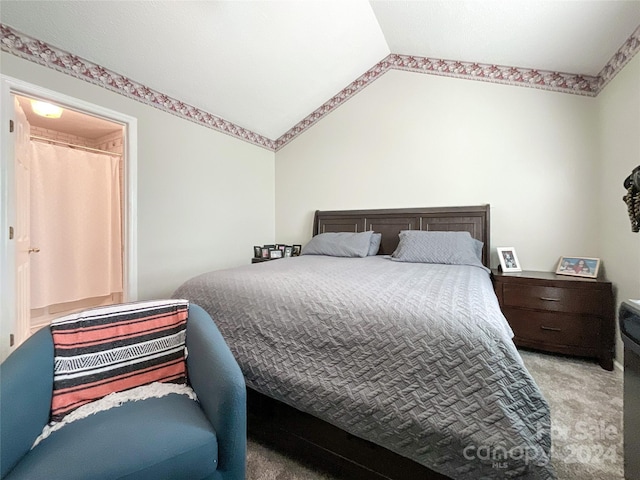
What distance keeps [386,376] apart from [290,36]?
2863 mm

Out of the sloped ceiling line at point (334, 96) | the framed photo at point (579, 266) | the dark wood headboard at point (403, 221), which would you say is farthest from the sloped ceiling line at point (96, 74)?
the framed photo at point (579, 266)

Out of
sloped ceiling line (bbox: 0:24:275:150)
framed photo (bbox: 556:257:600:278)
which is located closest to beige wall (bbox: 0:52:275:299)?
sloped ceiling line (bbox: 0:24:275:150)

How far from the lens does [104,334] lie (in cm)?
116

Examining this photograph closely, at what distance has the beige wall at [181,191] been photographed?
239cm

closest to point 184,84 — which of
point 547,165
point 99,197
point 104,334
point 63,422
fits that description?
point 99,197

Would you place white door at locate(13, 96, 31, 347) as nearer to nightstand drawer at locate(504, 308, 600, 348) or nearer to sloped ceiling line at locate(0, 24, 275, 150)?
sloped ceiling line at locate(0, 24, 275, 150)

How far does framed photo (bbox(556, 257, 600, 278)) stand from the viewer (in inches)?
93.3

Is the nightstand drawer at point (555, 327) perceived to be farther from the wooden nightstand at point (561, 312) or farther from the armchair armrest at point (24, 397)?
the armchair armrest at point (24, 397)

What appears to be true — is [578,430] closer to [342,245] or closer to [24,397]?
[342,245]

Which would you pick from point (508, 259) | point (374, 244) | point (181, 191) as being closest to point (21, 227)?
point (181, 191)

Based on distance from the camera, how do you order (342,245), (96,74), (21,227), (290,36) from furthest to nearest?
(342,245)
(290,36)
(96,74)
(21,227)

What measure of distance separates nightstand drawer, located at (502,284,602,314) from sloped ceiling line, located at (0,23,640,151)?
1761 millimetres

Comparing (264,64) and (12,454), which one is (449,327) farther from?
(264,64)

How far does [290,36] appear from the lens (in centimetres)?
257
